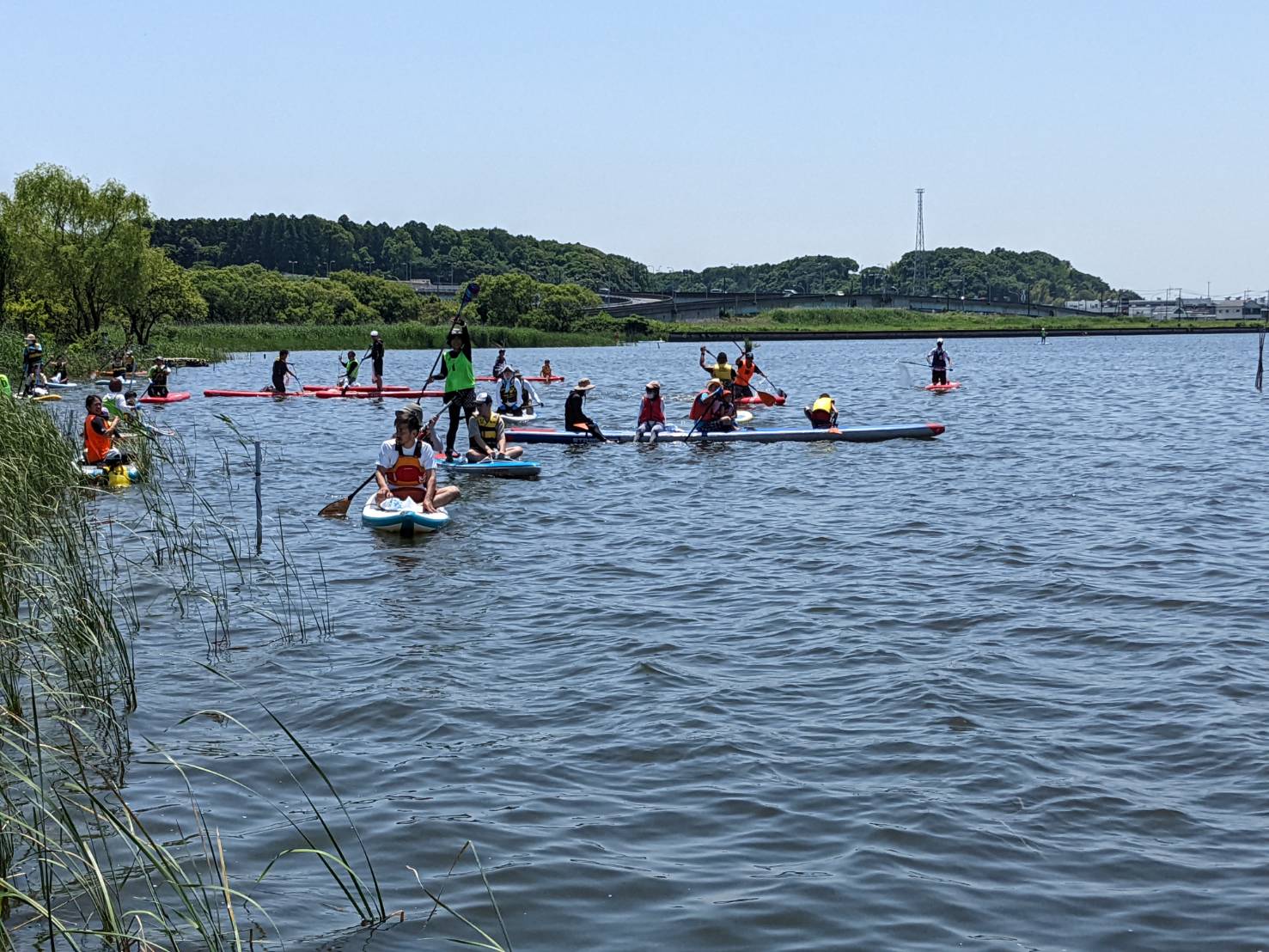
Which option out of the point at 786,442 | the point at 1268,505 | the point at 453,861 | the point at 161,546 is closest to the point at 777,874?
the point at 453,861

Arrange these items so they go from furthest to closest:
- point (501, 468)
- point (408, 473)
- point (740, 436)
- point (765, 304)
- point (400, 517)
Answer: point (765, 304) → point (740, 436) → point (501, 468) → point (408, 473) → point (400, 517)

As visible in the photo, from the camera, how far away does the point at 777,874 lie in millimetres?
5848

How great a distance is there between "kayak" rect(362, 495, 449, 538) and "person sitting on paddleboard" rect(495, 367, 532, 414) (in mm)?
12778

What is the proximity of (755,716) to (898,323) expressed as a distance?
153769mm

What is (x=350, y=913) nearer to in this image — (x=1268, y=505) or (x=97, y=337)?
A: (x=1268, y=505)

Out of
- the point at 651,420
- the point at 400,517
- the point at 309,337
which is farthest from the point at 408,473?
the point at 309,337

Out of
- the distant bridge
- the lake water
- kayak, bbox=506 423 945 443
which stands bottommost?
the lake water

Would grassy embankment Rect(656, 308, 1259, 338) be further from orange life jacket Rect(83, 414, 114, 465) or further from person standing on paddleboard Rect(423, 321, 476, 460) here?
orange life jacket Rect(83, 414, 114, 465)

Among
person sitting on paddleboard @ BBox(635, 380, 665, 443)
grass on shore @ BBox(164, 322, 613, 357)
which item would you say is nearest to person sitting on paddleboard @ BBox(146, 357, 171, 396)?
person sitting on paddleboard @ BBox(635, 380, 665, 443)

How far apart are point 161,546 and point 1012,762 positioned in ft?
30.3

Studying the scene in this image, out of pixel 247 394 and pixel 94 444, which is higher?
pixel 247 394

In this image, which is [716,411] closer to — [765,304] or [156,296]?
[156,296]

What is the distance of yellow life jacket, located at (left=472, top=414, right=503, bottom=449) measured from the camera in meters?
19.8

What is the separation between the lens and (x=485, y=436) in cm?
1988
